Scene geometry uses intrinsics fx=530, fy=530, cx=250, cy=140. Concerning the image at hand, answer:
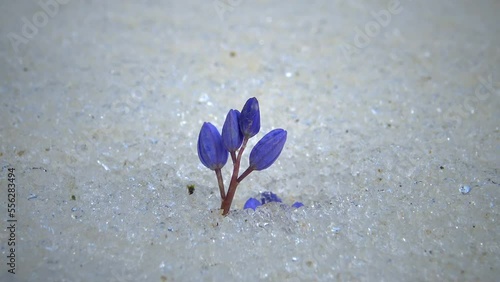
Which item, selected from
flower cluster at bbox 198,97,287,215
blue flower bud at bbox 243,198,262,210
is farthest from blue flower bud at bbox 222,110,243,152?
blue flower bud at bbox 243,198,262,210

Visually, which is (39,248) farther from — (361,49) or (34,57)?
(361,49)

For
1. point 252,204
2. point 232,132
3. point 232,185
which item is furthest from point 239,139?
point 252,204

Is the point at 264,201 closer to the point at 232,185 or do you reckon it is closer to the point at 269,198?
the point at 269,198

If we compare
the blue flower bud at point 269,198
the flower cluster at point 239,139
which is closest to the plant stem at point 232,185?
the flower cluster at point 239,139

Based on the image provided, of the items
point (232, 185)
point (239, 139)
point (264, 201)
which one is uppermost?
point (239, 139)

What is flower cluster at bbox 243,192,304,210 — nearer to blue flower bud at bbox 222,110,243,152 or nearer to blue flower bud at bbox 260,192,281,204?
blue flower bud at bbox 260,192,281,204

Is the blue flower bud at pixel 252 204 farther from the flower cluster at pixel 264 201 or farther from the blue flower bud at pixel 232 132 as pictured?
the blue flower bud at pixel 232 132

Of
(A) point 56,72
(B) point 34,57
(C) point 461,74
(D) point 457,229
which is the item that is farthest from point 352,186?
(B) point 34,57
